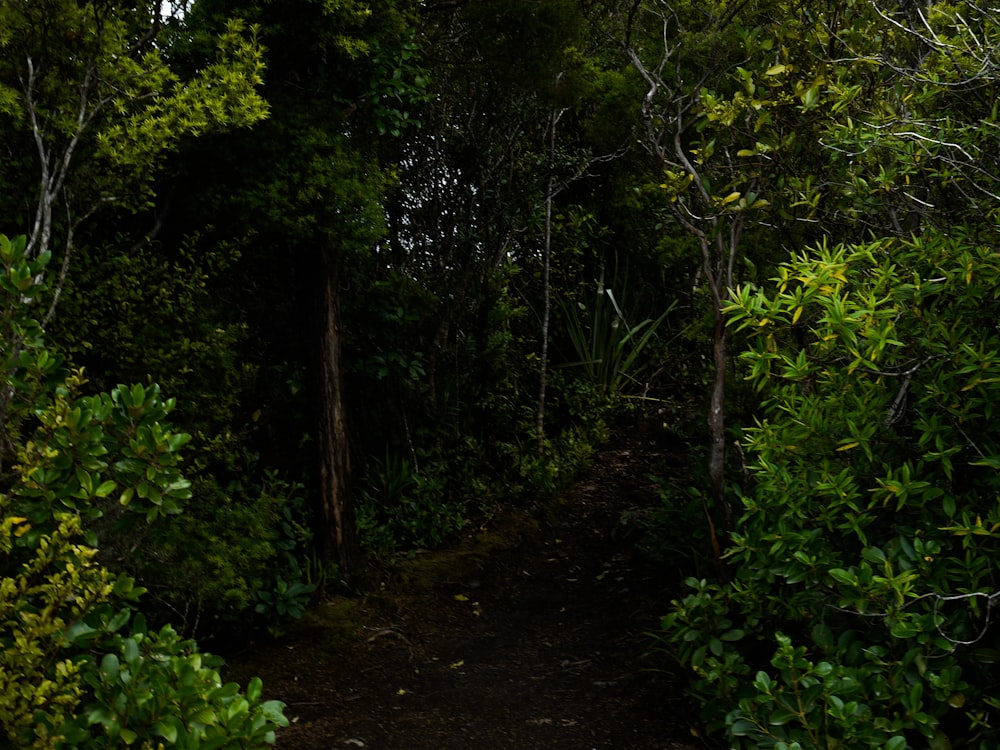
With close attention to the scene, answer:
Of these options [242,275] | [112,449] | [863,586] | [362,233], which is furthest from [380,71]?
[863,586]

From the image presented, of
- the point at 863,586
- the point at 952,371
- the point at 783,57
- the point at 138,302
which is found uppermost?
the point at 783,57

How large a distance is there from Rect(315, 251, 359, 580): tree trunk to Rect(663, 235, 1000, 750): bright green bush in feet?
9.16

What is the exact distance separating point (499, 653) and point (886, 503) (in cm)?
269

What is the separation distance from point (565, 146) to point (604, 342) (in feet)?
6.03

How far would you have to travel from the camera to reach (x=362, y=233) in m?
5.29

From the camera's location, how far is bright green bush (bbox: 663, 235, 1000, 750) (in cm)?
314

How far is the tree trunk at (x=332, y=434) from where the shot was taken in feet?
18.7

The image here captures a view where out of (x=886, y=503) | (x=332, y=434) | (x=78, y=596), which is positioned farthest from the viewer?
(x=332, y=434)

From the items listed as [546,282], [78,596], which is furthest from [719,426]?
[546,282]

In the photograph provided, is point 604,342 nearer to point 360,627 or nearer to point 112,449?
point 360,627

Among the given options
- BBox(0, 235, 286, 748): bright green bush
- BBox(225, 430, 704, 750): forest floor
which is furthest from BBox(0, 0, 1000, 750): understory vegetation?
BBox(225, 430, 704, 750): forest floor

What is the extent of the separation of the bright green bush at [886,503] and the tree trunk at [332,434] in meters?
2.79

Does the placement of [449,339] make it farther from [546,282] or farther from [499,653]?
[499,653]

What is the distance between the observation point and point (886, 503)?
3.36 meters
